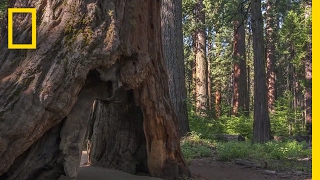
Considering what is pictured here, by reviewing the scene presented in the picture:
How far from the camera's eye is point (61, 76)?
488cm

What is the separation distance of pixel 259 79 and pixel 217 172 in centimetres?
708

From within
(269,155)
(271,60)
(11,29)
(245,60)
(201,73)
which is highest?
(271,60)

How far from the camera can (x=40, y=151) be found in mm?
5031

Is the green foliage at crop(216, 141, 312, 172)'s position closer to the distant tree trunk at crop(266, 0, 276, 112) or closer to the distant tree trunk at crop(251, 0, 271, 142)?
the distant tree trunk at crop(251, 0, 271, 142)

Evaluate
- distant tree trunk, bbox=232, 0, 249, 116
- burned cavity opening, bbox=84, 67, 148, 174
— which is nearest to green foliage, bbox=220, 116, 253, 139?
distant tree trunk, bbox=232, 0, 249, 116

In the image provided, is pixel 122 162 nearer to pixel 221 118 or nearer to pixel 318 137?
pixel 318 137

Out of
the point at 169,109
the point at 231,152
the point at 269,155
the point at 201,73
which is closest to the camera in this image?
the point at 169,109

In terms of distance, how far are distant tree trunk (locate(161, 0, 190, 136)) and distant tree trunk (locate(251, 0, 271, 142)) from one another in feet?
11.0

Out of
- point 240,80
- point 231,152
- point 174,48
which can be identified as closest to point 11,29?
point 231,152

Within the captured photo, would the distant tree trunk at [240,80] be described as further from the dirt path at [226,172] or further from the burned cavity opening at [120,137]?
the burned cavity opening at [120,137]

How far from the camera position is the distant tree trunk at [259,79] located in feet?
47.5

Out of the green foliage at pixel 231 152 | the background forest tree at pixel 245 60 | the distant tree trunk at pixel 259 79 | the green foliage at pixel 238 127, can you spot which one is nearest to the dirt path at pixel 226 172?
the green foliage at pixel 231 152

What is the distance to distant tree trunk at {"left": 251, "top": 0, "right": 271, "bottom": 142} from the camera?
14.5 m

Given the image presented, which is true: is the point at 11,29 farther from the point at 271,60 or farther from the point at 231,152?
the point at 271,60
